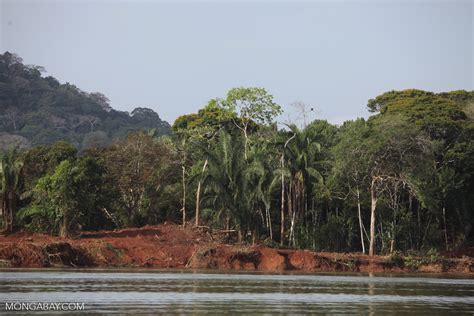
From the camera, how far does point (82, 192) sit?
5509 centimetres

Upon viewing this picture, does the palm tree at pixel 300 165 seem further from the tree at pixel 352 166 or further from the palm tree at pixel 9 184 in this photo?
the palm tree at pixel 9 184

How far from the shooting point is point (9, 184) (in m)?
56.8

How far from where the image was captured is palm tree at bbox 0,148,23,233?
56.1 m

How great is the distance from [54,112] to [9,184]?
10288 centimetres

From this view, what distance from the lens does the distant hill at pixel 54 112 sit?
146m

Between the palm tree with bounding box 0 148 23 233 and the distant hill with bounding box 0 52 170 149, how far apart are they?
265ft

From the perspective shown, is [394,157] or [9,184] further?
[9,184]

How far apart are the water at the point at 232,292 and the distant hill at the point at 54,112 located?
103m

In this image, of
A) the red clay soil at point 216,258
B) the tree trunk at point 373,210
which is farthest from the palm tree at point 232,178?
the tree trunk at point 373,210

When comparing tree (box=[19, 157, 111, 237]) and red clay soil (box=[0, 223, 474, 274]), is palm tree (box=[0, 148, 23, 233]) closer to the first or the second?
tree (box=[19, 157, 111, 237])

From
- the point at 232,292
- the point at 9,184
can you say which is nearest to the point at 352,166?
the point at 9,184

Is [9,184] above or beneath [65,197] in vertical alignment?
above

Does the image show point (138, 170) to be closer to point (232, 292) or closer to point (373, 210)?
point (373, 210)

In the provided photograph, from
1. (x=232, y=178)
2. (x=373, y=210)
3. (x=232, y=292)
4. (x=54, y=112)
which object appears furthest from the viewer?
(x=54, y=112)
